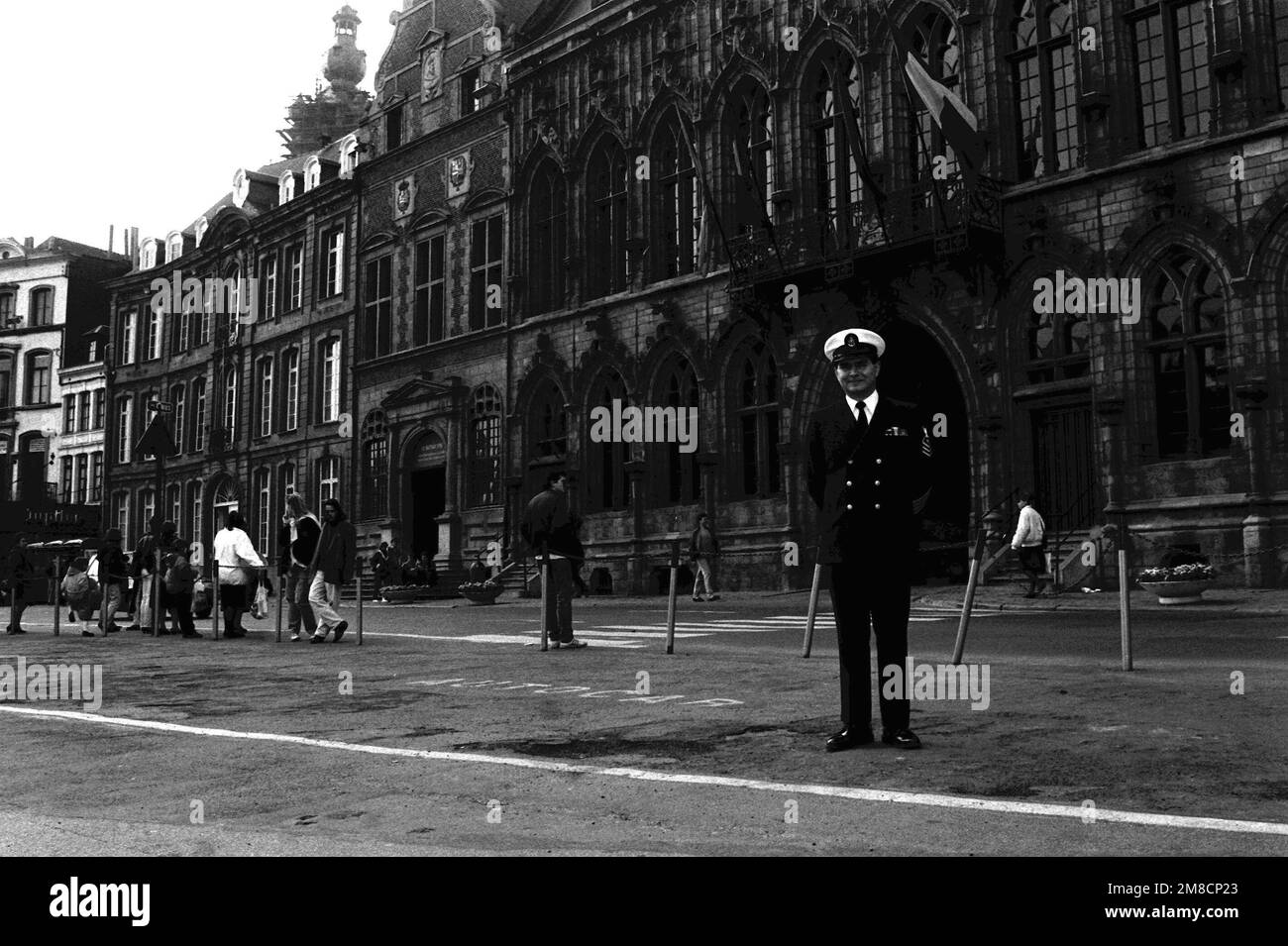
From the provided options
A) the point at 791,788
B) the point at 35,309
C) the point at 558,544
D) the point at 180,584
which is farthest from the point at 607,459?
the point at 35,309

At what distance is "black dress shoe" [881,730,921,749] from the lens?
5.84 meters

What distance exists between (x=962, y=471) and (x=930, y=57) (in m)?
9.00

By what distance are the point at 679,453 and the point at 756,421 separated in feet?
9.11

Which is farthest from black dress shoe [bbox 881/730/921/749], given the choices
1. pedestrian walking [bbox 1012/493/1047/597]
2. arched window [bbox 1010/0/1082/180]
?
arched window [bbox 1010/0/1082/180]

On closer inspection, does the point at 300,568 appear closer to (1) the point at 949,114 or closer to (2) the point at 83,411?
(1) the point at 949,114

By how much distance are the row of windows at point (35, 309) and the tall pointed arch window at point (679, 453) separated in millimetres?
48395

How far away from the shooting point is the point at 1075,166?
22.8 meters

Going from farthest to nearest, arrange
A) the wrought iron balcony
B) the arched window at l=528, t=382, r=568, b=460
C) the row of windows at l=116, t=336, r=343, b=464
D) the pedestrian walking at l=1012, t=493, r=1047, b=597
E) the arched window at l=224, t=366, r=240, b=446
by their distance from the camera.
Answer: the arched window at l=224, t=366, r=240, b=446 < the row of windows at l=116, t=336, r=343, b=464 < the arched window at l=528, t=382, r=568, b=460 < the wrought iron balcony < the pedestrian walking at l=1012, t=493, r=1047, b=597

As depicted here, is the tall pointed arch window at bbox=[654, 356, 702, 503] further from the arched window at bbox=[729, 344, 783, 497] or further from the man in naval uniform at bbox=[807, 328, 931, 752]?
the man in naval uniform at bbox=[807, 328, 931, 752]

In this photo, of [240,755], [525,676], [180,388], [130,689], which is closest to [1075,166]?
[525,676]

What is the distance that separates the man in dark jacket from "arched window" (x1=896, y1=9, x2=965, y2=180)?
1477 centimetres

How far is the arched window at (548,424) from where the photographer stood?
34.1m

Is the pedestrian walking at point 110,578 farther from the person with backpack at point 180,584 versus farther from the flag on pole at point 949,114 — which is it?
the flag on pole at point 949,114

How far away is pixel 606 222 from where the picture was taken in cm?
3350
